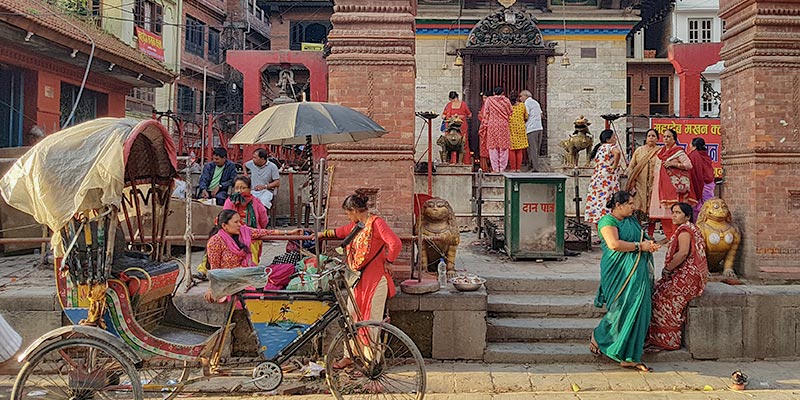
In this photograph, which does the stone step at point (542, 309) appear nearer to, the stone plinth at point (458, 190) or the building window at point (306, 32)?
the stone plinth at point (458, 190)

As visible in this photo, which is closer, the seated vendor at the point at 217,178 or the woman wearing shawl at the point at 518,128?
the seated vendor at the point at 217,178

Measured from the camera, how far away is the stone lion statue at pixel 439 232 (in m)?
6.70

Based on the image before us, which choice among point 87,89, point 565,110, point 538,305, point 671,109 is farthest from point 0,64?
point 671,109

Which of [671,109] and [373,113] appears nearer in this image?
[373,113]

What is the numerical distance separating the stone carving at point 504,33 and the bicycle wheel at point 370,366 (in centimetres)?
1333

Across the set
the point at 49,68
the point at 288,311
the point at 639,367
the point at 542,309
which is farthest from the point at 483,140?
the point at 49,68

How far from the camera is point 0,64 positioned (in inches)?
500

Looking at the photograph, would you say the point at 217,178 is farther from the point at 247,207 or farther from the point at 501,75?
the point at 501,75

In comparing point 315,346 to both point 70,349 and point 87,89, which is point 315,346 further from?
point 87,89

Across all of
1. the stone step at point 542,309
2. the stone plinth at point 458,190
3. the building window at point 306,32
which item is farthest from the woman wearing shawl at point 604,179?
the building window at point 306,32

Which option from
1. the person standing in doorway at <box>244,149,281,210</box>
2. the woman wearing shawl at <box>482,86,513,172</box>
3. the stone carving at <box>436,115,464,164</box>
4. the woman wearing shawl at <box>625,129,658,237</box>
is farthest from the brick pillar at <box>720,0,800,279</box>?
the person standing in doorway at <box>244,149,281,210</box>

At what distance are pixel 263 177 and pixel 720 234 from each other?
6950 millimetres

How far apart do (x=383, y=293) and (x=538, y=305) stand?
2.18 meters

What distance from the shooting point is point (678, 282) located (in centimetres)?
590
